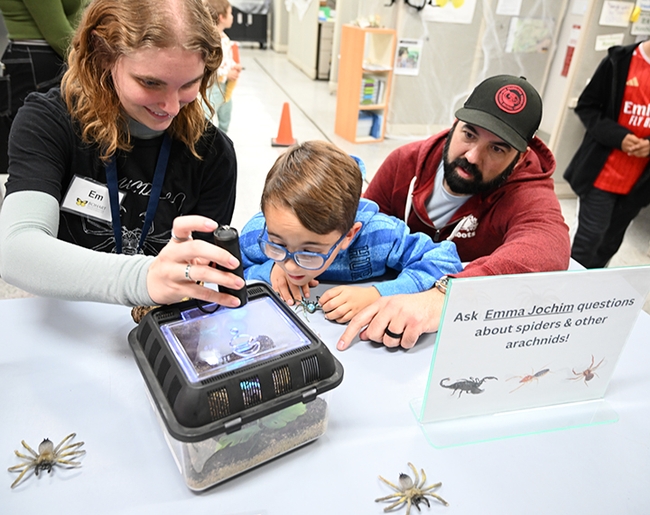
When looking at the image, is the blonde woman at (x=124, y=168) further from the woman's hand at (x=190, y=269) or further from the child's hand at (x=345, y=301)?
the child's hand at (x=345, y=301)

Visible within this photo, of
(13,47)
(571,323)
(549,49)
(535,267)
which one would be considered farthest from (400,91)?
(571,323)

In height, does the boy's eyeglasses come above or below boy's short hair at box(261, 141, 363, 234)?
below

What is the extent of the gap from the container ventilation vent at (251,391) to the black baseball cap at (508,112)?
95cm

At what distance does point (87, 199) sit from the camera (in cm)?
109

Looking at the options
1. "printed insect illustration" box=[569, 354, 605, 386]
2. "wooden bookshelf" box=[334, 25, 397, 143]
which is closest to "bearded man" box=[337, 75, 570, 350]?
"printed insect illustration" box=[569, 354, 605, 386]

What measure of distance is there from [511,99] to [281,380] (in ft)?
3.41

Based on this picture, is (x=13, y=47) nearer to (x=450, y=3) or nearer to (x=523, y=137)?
(x=523, y=137)

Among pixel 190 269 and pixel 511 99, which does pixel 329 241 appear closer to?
pixel 190 269

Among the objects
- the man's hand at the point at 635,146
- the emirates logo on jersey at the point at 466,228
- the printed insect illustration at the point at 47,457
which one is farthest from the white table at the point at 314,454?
the man's hand at the point at 635,146

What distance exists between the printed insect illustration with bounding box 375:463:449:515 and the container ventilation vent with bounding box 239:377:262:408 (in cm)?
22

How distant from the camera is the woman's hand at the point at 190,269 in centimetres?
64

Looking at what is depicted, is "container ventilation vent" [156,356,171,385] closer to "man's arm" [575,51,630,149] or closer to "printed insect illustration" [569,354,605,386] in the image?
"printed insect illustration" [569,354,605,386]

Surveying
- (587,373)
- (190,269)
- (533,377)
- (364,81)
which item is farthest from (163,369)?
(364,81)

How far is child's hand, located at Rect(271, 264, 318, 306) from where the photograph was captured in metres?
1.05
